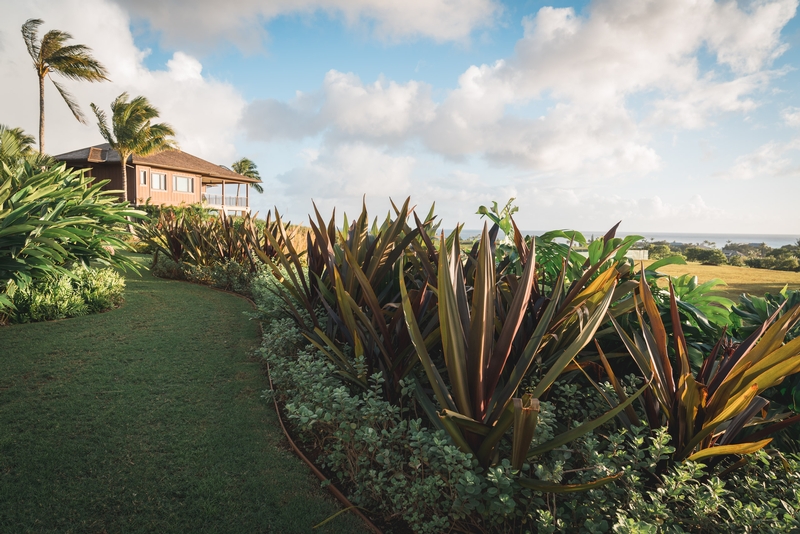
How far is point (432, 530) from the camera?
5.76ft

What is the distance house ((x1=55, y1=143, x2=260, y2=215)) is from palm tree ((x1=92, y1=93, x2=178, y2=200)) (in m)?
1.35

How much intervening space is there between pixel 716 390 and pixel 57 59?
31431 millimetres

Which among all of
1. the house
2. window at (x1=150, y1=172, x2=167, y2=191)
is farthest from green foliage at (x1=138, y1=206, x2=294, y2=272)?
window at (x1=150, y1=172, x2=167, y2=191)

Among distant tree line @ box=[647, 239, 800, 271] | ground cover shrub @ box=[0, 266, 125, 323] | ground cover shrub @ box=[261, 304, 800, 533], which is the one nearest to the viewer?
ground cover shrub @ box=[261, 304, 800, 533]

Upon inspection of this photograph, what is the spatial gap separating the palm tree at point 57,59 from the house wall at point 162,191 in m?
5.25

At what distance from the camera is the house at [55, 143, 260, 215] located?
27.9 metres

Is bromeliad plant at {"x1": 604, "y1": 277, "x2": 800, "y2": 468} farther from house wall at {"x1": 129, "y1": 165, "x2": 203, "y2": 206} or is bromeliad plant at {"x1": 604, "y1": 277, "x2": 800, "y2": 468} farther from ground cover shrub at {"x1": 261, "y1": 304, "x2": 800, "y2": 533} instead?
house wall at {"x1": 129, "y1": 165, "x2": 203, "y2": 206}

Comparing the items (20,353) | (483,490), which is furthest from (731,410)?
(20,353)

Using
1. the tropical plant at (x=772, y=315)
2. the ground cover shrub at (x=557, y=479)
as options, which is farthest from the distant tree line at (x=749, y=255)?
the ground cover shrub at (x=557, y=479)

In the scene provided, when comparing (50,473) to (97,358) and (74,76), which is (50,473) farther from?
(74,76)

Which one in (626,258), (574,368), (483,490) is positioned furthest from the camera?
(626,258)

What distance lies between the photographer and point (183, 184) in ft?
104

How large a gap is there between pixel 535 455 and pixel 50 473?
252cm

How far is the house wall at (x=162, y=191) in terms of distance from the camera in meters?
28.1
